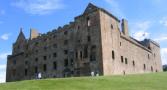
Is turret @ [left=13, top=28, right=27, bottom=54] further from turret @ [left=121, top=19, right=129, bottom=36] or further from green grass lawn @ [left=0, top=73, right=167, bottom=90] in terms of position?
green grass lawn @ [left=0, top=73, right=167, bottom=90]

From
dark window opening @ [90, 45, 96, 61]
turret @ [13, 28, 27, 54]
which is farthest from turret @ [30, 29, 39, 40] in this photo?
dark window opening @ [90, 45, 96, 61]

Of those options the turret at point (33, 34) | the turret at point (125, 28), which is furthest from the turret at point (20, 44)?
the turret at point (125, 28)

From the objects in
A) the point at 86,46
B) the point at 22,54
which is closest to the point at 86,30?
the point at 86,46

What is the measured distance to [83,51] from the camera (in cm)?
6181

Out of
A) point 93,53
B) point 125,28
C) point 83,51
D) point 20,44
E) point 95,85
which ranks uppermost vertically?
point 125,28

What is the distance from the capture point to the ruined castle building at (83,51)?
197 ft

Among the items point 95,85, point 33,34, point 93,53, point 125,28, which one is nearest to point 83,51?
point 93,53

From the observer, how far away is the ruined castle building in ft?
197

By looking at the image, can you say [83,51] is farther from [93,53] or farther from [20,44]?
[20,44]

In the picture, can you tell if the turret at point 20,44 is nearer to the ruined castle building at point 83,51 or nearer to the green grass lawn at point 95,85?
the ruined castle building at point 83,51

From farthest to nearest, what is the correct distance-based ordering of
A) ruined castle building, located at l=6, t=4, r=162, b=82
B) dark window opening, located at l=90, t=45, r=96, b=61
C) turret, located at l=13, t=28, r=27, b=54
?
turret, located at l=13, t=28, r=27, b=54
ruined castle building, located at l=6, t=4, r=162, b=82
dark window opening, located at l=90, t=45, r=96, b=61

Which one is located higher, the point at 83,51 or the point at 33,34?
the point at 33,34

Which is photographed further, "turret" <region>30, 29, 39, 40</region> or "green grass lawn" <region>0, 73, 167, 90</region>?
"turret" <region>30, 29, 39, 40</region>

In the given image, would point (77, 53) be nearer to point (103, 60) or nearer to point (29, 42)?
point (103, 60)
